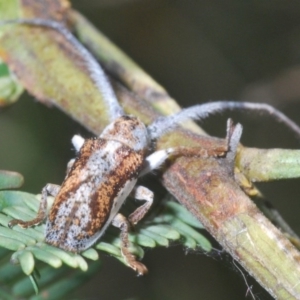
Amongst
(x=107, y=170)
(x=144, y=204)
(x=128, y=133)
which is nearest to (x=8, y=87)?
(x=128, y=133)

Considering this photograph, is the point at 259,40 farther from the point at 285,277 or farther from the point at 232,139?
the point at 285,277

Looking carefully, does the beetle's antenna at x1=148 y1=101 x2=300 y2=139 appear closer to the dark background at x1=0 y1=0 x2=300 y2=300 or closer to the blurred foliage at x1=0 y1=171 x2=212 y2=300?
the blurred foliage at x1=0 y1=171 x2=212 y2=300

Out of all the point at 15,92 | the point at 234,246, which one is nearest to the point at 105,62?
the point at 15,92

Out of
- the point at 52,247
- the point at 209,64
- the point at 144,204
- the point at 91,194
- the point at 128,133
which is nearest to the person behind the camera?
the point at 52,247

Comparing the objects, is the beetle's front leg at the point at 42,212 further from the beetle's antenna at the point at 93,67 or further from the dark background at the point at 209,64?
the dark background at the point at 209,64

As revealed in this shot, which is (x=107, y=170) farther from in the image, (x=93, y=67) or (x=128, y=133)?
(x=93, y=67)

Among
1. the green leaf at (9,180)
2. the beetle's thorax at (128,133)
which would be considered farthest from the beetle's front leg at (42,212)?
the beetle's thorax at (128,133)

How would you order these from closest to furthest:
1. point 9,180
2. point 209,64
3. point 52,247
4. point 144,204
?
point 52,247, point 9,180, point 144,204, point 209,64
